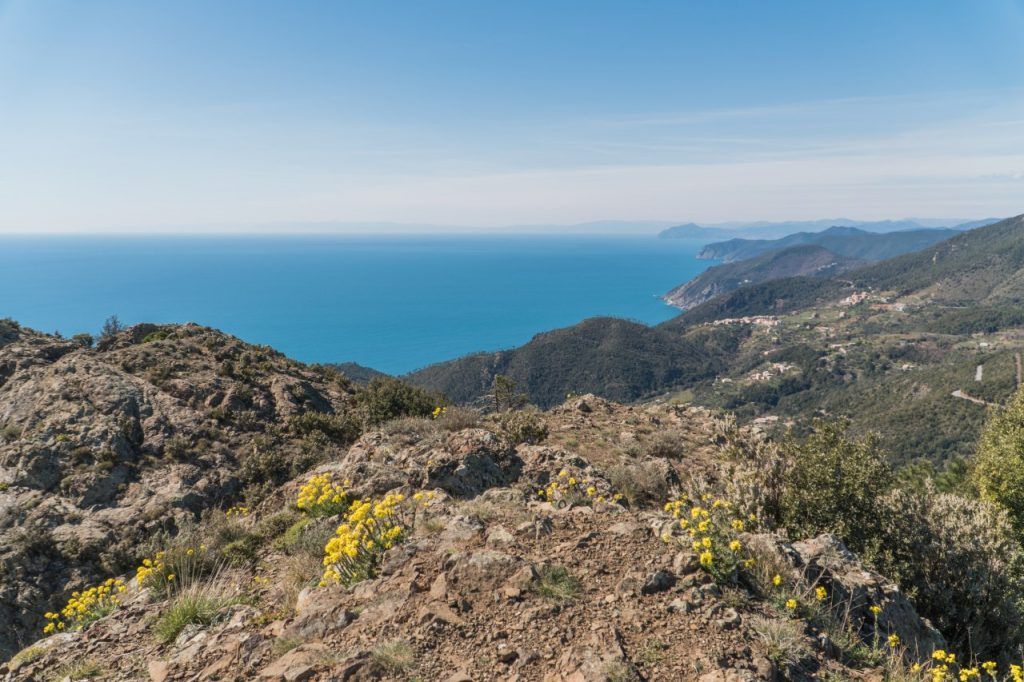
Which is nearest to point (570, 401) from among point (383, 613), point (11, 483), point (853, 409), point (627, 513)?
point (627, 513)

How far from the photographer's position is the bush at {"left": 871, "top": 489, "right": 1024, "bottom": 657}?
676 centimetres

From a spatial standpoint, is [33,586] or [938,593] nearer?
[938,593]

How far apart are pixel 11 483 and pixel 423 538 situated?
13.6 meters

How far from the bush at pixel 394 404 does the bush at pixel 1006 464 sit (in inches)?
749

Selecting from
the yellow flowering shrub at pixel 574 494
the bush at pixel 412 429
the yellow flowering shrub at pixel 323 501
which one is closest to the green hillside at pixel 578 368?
the bush at pixel 412 429

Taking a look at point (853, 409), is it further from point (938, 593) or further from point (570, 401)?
point (938, 593)

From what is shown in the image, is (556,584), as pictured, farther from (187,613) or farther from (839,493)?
(839,493)

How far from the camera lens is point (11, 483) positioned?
1241cm

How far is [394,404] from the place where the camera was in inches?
700

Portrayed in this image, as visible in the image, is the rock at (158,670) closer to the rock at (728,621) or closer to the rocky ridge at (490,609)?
the rocky ridge at (490,609)

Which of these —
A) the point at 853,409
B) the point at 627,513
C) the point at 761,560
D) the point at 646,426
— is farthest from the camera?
the point at 853,409

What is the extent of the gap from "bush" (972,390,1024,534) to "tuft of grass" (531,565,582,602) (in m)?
17.3

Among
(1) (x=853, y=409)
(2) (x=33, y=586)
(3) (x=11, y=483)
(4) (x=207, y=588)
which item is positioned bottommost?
(1) (x=853, y=409)

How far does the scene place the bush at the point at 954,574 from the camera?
676 cm
